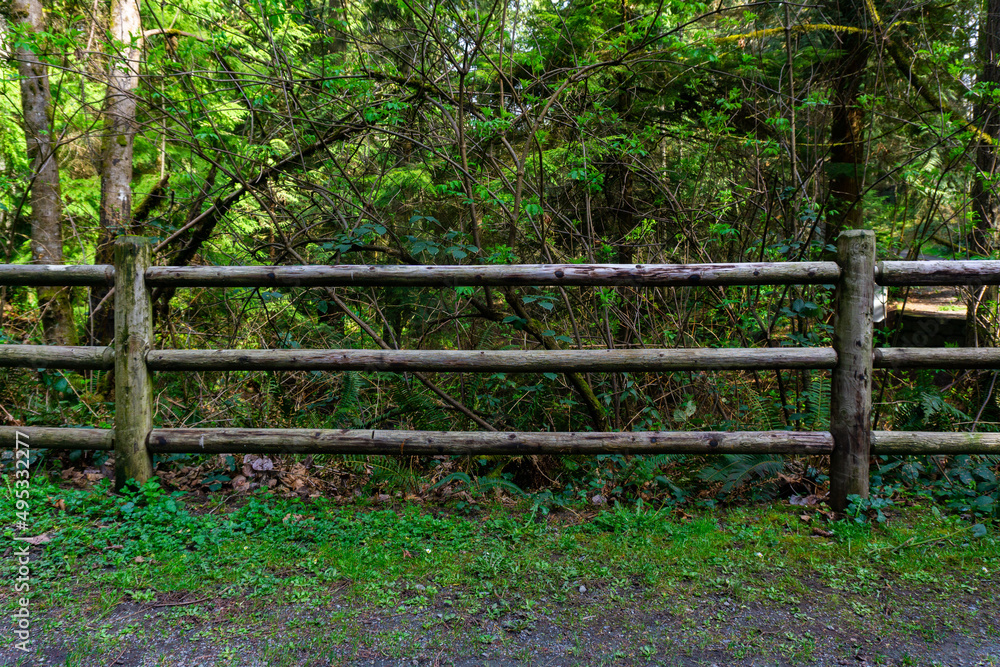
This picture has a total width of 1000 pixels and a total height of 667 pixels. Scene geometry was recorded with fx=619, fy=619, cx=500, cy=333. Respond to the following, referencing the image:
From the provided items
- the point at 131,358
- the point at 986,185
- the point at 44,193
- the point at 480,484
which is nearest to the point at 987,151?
the point at 986,185

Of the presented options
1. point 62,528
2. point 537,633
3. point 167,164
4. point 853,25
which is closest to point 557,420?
point 537,633

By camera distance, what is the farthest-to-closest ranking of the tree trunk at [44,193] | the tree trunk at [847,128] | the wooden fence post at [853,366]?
the tree trunk at [847,128], the tree trunk at [44,193], the wooden fence post at [853,366]

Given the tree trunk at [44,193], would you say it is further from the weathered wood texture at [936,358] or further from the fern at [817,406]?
the weathered wood texture at [936,358]

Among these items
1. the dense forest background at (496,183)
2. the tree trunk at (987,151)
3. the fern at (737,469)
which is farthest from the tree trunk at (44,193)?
the tree trunk at (987,151)

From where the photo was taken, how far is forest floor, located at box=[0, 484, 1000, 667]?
91.6 inches

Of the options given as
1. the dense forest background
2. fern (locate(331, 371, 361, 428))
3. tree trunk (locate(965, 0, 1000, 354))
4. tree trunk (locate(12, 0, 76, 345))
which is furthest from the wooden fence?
tree trunk (locate(12, 0, 76, 345))

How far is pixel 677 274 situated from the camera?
3.46 m

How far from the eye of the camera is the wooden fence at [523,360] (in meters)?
3.40

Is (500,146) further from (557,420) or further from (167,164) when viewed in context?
(167,164)

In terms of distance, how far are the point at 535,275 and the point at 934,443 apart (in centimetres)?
240

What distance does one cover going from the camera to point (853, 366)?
3.37m

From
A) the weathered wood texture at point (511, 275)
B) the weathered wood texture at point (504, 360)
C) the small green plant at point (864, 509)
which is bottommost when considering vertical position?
the small green plant at point (864, 509)

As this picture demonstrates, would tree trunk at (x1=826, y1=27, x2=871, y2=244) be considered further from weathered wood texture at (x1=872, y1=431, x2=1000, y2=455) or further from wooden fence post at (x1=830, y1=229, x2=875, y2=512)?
weathered wood texture at (x1=872, y1=431, x2=1000, y2=455)

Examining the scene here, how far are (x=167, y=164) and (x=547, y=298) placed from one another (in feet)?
17.8
